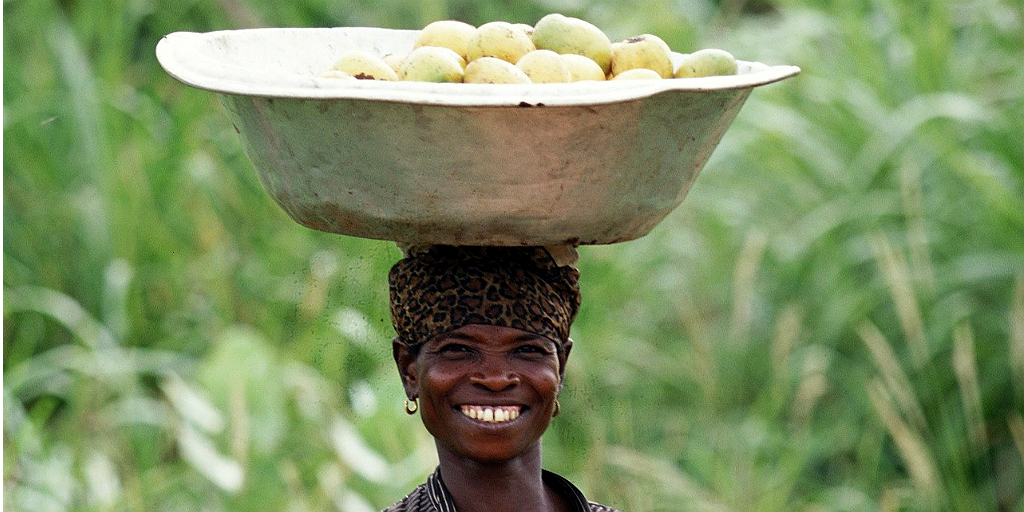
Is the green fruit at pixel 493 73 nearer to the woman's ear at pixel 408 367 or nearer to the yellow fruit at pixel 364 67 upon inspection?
the yellow fruit at pixel 364 67

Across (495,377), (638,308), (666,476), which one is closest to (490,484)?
(495,377)

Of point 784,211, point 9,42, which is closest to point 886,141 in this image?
point 784,211

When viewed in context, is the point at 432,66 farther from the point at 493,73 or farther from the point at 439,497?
the point at 439,497

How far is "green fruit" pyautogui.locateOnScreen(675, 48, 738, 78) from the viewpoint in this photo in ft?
5.92

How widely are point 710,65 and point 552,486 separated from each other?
2.47 ft

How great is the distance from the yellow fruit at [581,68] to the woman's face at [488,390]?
15.8 inches

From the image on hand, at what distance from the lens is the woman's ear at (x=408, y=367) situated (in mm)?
2045

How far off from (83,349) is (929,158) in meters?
2.63

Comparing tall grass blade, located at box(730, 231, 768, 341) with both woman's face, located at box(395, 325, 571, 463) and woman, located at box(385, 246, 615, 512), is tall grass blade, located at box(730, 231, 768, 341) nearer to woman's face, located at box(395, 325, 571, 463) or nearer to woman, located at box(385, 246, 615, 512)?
woman, located at box(385, 246, 615, 512)

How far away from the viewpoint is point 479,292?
1.96 metres

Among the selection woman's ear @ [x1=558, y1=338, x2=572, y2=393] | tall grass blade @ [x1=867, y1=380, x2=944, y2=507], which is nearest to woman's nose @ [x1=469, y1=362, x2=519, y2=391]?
woman's ear @ [x1=558, y1=338, x2=572, y2=393]

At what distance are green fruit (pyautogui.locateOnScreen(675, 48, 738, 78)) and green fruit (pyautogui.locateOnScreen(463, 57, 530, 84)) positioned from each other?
254 mm

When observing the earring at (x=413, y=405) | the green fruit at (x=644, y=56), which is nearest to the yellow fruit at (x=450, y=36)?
the green fruit at (x=644, y=56)

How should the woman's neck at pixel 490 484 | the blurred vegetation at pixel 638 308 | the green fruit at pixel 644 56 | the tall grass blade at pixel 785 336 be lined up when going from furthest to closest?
the tall grass blade at pixel 785 336 < the blurred vegetation at pixel 638 308 < the woman's neck at pixel 490 484 < the green fruit at pixel 644 56
